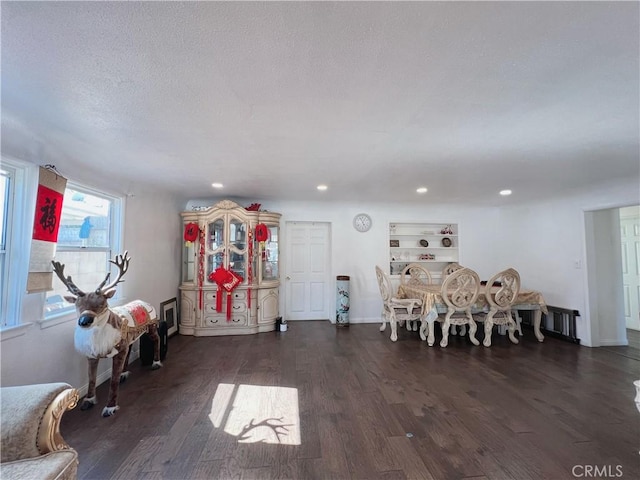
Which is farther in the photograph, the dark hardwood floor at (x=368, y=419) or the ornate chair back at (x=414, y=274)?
the ornate chair back at (x=414, y=274)

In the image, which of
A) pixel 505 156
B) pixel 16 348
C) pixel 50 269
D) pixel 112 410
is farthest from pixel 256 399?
pixel 505 156

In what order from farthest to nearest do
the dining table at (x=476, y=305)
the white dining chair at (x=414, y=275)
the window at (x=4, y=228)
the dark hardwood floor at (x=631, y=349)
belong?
1. the white dining chair at (x=414, y=275)
2. the dining table at (x=476, y=305)
3. the dark hardwood floor at (x=631, y=349)
4. the window at (x=4, y=228)

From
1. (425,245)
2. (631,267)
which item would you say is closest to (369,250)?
(425,245)

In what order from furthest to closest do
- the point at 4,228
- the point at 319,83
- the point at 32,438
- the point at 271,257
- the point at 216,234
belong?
1. the point at 271,257
2. the point at 216,234
3. the point at 4,228
4. the point at 319,83
5. the point at 32,438

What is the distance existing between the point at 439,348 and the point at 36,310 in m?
4.34

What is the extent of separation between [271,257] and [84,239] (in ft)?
8.45

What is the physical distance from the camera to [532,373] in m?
3.00

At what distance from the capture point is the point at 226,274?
4355mm

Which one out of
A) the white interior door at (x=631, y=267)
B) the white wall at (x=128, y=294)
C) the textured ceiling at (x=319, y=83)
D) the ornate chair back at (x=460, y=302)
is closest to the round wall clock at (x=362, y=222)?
the ornate chair back at (x=460, y=302)

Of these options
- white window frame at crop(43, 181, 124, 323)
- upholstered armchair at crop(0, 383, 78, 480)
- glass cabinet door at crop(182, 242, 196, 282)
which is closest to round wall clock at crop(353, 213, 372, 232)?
glass cabinet door at crop(182, 242, 196, 282)

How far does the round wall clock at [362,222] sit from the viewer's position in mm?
5289

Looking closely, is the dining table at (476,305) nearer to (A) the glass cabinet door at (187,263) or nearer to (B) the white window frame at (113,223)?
(A) the glass cabinet door at (187,263)

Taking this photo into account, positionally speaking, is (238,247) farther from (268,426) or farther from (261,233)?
(268,426)

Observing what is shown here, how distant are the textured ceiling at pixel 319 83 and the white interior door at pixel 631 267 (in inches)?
118
